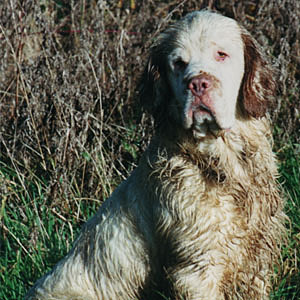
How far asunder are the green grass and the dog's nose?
1.13 meters

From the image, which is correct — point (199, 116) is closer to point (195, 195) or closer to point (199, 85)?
Result: point (199, 85)

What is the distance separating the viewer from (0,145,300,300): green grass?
3.63m

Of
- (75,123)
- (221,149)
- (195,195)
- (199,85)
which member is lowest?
(75,123)

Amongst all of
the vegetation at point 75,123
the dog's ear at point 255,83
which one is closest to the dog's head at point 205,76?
the dog's ear at point 255,83

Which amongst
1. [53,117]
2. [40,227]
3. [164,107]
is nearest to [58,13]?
[53,117]

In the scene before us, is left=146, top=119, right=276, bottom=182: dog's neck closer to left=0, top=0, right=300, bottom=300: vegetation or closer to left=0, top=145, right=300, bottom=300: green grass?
left=0, top=145, right=300, bottom=300: green grass

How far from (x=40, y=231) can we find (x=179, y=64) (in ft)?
5.00

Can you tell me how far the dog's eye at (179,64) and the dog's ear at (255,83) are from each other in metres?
0.32

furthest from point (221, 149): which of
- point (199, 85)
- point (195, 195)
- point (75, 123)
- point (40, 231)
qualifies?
point (75, 123)

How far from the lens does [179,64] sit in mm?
3037

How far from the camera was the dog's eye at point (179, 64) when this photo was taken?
3010 mm

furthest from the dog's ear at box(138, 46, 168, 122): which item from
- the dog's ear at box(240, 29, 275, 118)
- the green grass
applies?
the green grass

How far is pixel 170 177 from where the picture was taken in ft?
9.99

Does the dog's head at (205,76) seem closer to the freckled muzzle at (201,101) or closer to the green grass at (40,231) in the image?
the freckled muzzle at (201,101)
